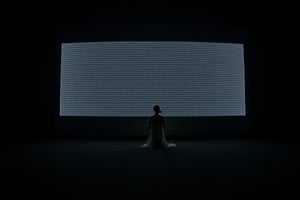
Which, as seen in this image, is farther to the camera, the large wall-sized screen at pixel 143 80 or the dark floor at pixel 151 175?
the large wall-sized screen at pixel 143 80

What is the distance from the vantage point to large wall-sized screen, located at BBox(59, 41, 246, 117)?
5.39 m

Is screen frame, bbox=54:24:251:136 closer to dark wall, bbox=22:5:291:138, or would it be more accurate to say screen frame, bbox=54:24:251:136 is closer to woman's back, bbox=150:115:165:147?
dark wall, bbox=22:5:291:138

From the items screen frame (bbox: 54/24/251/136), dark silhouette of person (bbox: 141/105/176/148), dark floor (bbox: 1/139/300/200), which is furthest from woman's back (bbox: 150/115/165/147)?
screen frame (bbox: 54/24/251/136)

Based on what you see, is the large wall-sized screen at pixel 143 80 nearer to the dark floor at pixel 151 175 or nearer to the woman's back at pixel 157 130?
the woman's back at pixel 157 130

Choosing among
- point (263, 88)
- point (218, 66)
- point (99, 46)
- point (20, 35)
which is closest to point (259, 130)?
point (263, 88)

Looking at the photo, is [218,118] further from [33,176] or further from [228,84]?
[33,176]

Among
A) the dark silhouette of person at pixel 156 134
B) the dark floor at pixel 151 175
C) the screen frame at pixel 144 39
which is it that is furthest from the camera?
the screen frame at pixel 144 39

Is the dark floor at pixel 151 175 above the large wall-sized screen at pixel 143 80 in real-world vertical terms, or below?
below

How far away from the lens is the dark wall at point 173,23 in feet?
17.5

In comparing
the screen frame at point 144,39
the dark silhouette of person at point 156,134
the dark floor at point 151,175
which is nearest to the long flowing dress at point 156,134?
the dark silhouette of person at point 156,134

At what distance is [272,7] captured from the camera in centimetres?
556

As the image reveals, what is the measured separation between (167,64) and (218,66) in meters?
1.15

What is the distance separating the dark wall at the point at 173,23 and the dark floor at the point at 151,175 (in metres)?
1.99

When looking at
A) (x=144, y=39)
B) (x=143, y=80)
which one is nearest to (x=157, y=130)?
(x=143, y=80)
